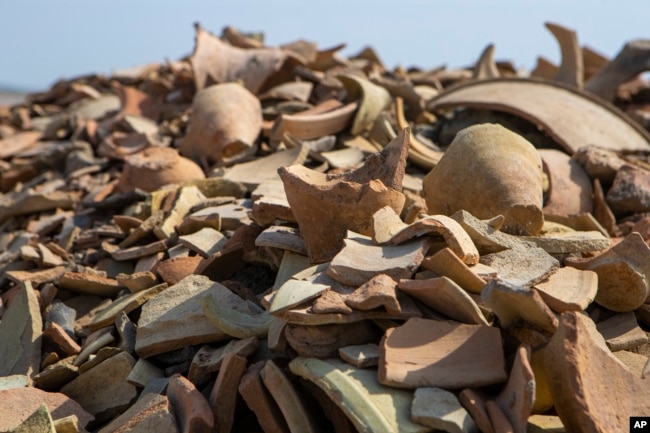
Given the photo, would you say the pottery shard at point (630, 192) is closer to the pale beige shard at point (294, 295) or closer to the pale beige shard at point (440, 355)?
the pale beige shard at point (440, 355)

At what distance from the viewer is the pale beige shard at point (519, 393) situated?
1.91 m

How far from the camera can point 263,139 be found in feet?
16.1

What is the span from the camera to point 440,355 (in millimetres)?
2170

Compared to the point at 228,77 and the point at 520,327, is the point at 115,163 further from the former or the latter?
the point at 520,327

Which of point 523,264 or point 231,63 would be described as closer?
point 523,264

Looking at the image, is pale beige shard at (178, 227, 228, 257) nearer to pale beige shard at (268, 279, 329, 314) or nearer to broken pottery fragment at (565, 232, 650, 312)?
pale beige shard at (268, 279, 329, 314)

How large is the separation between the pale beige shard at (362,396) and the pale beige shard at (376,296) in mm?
191

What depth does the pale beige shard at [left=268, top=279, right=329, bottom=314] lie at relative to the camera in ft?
7.44

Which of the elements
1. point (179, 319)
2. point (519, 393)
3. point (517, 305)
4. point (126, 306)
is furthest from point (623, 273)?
point (126, 306)

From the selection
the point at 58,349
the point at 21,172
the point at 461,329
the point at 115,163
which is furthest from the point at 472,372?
the point at 21,172

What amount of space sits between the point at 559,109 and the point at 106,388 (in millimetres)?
3445

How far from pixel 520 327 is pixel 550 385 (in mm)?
231

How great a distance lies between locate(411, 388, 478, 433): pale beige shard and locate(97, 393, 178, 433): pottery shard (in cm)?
79

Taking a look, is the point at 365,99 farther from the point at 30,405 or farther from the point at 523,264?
the point at 30,405
